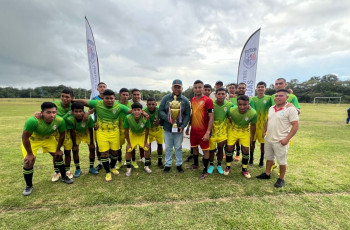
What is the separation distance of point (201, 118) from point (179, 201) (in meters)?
1.92

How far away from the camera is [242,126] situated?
4359 millimetres

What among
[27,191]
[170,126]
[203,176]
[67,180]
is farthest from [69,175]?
[203,176]

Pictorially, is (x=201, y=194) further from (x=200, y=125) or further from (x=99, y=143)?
(x=99, y=143)

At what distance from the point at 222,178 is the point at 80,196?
3186mm

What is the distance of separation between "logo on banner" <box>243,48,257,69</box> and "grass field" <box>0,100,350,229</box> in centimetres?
470

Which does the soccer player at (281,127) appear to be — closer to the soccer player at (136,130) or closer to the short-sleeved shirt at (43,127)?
the soccer player at (136,130)

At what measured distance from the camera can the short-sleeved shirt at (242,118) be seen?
13.9ft

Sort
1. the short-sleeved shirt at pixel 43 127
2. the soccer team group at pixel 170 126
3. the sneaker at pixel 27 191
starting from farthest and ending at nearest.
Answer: the soccer team group at pixel 170 126
the sneaker at pixel 27 191
the short-sleeved shirt at pixel 43 127

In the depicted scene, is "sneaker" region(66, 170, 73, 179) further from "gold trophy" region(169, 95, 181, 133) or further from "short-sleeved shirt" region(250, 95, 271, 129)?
"short-sleeved shirt" region(250, 95, 271, 129)

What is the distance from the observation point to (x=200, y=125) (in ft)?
14.3

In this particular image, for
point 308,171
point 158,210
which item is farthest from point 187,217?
point 308,171

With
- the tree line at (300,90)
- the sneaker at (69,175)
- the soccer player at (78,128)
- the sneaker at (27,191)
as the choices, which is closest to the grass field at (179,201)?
the sneaker at (27,191)

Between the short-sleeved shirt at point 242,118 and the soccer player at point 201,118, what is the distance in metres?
0.59

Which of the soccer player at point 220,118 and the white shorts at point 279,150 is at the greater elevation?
the soccer player at point 220,118
